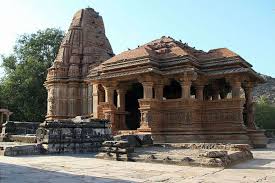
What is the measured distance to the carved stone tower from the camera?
26844 mm

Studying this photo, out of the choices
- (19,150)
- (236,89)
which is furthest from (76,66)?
(19,150)

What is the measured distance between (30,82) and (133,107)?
713 inches

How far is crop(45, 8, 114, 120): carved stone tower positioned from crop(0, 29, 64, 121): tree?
8626 mm

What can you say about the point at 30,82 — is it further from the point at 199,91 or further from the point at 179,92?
the point at 199,91

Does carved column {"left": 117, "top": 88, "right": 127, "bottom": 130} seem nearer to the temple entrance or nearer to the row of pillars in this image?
the row of pillars

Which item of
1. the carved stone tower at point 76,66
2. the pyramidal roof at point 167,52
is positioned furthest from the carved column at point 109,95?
the carved stone tower at point 76,66

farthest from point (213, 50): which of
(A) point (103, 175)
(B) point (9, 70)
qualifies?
(B) point (9, 70)

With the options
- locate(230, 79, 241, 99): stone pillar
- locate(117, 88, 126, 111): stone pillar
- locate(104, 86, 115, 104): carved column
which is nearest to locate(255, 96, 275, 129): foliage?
locate(230, 79, 241, 99): stone pillar

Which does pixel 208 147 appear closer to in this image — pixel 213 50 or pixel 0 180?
pixel 0 180

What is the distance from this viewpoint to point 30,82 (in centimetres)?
3553

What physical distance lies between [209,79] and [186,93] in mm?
2040

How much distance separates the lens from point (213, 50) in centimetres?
1811

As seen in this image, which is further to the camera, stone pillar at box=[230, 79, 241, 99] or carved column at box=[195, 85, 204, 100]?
carved column at box=[195, 85, 204, 100]

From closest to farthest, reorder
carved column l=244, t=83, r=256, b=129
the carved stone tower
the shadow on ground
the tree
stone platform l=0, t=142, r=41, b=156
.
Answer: the shadow on ground < stone platform l=0, t=142, r=41, b=156 < carved column l=244, t=83, r=256, b=129 < the carved stone tower < the tree
